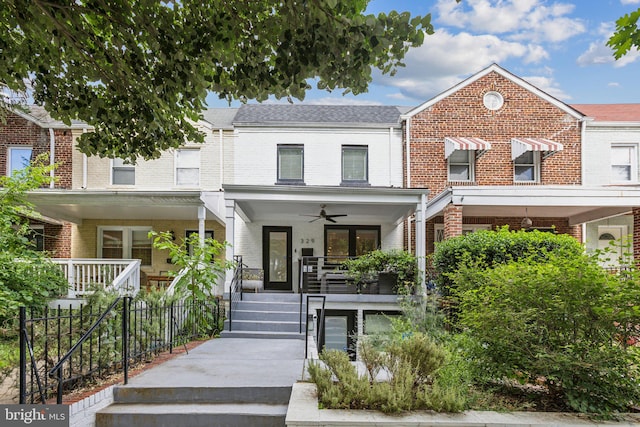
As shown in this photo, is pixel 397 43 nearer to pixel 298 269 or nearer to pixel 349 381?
pixel 349 381

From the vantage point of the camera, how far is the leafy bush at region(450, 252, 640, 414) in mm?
4418

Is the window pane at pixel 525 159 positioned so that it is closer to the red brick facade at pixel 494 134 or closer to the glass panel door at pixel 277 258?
the red brick facade at pixel 494 134

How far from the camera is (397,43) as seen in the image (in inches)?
170

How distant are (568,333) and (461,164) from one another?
11.0m

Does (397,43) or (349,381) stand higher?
(397,43)

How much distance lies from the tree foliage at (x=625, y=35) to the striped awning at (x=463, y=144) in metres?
10.9

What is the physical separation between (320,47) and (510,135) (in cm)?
1253

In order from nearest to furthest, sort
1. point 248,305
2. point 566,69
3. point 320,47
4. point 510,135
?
point 320,47, point 248,305, point 510,135, point 566,69

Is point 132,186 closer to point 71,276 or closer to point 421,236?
point 71,276

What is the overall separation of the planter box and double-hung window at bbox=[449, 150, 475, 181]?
37.2 ft

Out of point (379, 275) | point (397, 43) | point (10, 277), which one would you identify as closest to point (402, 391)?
point (397, 43)

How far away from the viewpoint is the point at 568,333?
15.6ft

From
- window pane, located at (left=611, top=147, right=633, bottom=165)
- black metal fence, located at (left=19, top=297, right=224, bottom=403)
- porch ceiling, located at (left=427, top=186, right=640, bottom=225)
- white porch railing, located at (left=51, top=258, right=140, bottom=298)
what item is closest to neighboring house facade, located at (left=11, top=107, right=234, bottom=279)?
white porch railing, located at (left=51, top=258, right=140, bottom=298)

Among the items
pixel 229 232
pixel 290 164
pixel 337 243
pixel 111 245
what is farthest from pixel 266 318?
pixel 111 245
